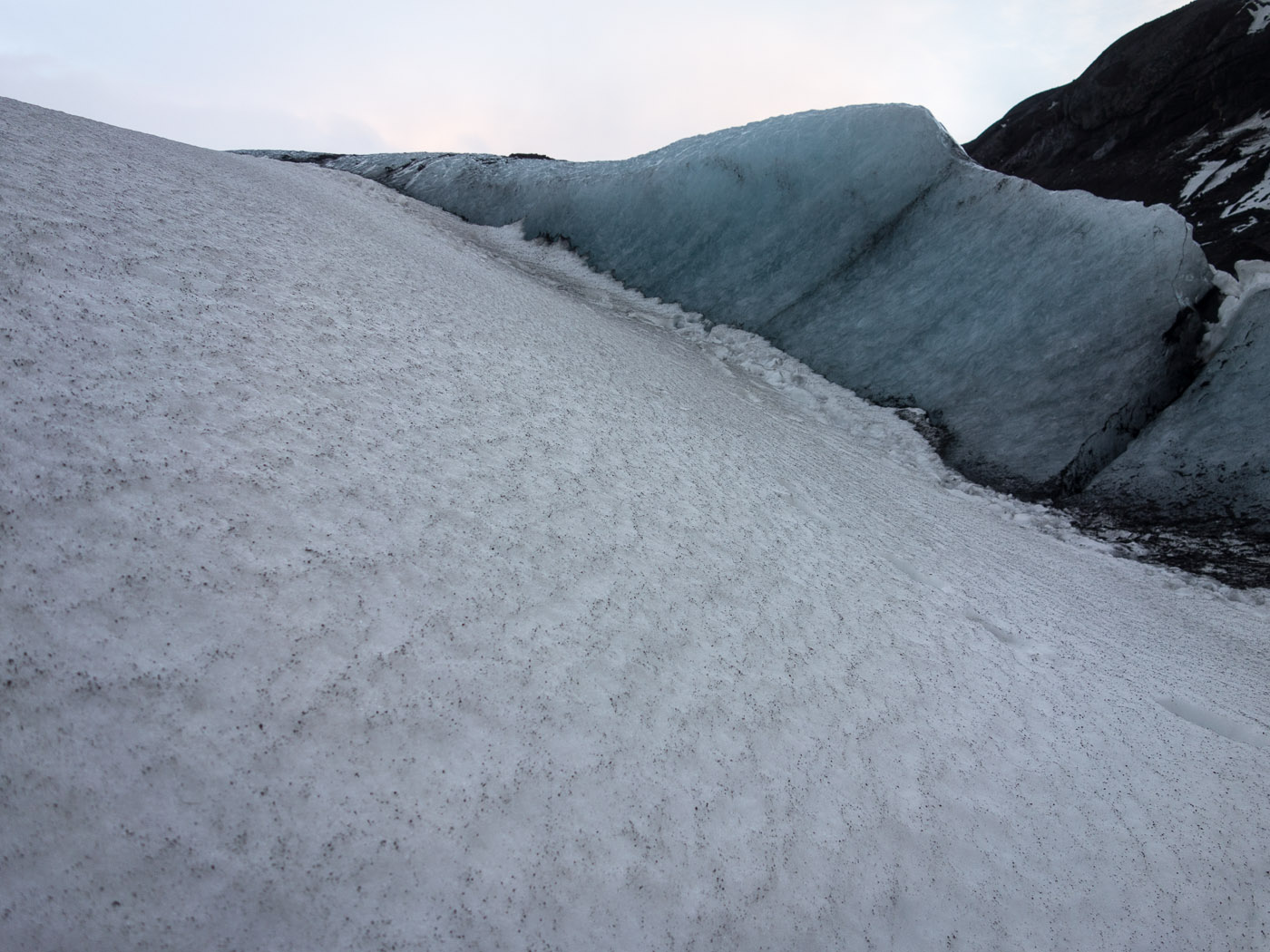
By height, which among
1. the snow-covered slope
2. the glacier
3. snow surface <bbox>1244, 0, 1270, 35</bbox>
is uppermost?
snow surface <bbox>1244, 0, 1270, 35</bbox>

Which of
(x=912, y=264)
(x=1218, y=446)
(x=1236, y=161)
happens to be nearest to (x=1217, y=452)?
(x=1218, y=446)

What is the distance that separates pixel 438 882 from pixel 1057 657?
3149mm

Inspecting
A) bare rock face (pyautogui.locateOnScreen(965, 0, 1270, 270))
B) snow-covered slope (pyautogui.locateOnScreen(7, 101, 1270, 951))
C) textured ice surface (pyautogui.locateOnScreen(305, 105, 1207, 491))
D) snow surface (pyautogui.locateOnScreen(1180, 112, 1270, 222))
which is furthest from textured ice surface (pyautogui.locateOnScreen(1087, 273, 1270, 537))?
snow surface (pyautogui.locateOnScreen(1180, 112, 1270, 222))

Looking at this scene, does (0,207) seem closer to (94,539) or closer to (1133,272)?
(94,539)

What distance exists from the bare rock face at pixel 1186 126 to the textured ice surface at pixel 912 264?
4.18 metres

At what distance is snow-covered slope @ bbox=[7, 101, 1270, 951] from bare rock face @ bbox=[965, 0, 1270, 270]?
9009 millimetres

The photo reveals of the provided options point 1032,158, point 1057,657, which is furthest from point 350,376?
point 1032,158

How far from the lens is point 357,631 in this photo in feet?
7.41

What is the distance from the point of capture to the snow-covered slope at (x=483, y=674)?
5.80 ft

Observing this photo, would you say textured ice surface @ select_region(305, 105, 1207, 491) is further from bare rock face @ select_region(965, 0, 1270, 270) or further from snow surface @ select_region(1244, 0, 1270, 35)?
snow surface @ select_region(1244, 0, 1270, 35)

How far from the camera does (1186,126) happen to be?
45.9 feet

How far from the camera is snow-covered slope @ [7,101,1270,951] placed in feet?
5.80

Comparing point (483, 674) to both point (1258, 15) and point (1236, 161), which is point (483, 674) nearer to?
point (1236, 161)

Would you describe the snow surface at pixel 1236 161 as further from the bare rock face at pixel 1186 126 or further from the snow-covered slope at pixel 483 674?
the snow-covered slope at pixel 483 674
